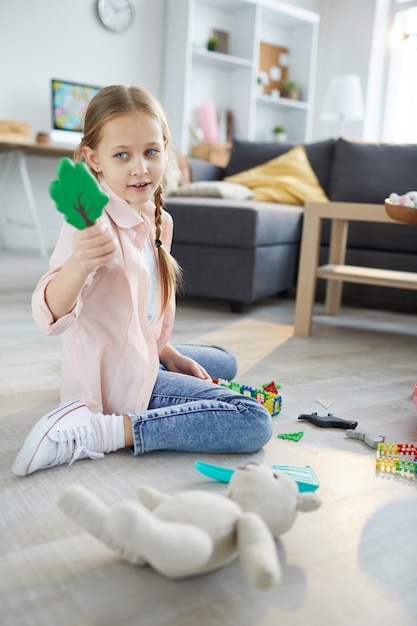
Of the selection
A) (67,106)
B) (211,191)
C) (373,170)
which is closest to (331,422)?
(211,191)

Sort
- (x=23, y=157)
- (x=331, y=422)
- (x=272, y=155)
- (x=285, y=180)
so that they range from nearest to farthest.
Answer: (x=331, y=422) → (x=285, y=180) → (x=272, y=155) → (x=23, y=157)

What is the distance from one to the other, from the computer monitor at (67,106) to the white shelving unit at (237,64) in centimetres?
61

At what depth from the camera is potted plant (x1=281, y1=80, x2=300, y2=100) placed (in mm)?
4551

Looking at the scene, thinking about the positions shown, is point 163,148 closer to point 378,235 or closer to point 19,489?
point 19,489

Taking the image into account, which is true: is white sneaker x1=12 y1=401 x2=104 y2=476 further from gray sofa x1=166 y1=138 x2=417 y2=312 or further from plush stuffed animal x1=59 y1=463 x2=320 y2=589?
gray sofa x1=166 y1=138 x2=417 y2=312

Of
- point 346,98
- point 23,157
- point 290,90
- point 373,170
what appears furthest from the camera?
point 290,90

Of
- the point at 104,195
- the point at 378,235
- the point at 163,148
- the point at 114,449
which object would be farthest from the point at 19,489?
the point at 378,235

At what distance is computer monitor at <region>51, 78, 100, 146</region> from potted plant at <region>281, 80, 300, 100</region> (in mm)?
1555

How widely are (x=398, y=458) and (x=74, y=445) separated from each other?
556mm

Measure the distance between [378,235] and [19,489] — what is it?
2.14 m

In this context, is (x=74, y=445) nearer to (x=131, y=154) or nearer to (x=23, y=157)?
(x=131, y=154)

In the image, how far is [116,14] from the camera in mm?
3838

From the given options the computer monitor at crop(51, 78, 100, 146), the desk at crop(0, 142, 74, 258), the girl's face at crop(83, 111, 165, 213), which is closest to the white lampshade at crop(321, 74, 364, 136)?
the computer monitor at crop(51, 78, 100, 146)

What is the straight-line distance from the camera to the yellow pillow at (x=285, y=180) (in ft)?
9.55
